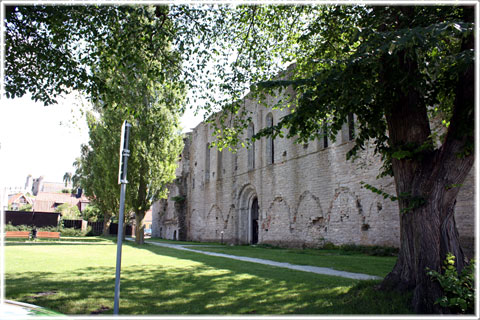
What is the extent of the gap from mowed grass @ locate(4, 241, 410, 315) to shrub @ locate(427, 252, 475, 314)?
1.88ft

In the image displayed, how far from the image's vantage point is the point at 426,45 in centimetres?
500

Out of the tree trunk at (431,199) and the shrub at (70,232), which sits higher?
the tree trunk at (431,199)

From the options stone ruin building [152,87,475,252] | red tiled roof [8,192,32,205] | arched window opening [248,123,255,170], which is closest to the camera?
stone ruin building [152,87,475,252]

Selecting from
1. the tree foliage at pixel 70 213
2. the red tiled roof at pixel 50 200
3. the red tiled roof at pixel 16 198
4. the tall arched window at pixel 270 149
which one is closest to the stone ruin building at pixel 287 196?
the tall arched window at pixel 270 149

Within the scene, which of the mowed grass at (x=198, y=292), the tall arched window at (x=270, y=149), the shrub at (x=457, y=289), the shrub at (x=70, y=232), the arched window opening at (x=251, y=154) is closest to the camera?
the shrub at (x=457, y=289)

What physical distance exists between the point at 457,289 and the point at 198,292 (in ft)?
13.1

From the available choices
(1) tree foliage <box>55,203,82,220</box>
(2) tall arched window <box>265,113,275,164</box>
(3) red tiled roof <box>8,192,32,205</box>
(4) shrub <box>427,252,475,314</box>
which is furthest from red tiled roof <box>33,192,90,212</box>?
(4) shrub <box>427,252,475,314</box>

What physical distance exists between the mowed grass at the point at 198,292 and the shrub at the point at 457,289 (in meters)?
0.57

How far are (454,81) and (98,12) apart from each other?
686cm

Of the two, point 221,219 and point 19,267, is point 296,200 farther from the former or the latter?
point 19,267

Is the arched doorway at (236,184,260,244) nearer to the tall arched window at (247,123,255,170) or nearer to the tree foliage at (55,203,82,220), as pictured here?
the tall arched window at (247,123,255,170)

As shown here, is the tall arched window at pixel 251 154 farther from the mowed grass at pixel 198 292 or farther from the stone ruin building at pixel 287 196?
the mowed grass at pixel 198 292

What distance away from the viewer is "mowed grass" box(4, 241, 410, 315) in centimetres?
532

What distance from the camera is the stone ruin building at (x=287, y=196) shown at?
16.4m
